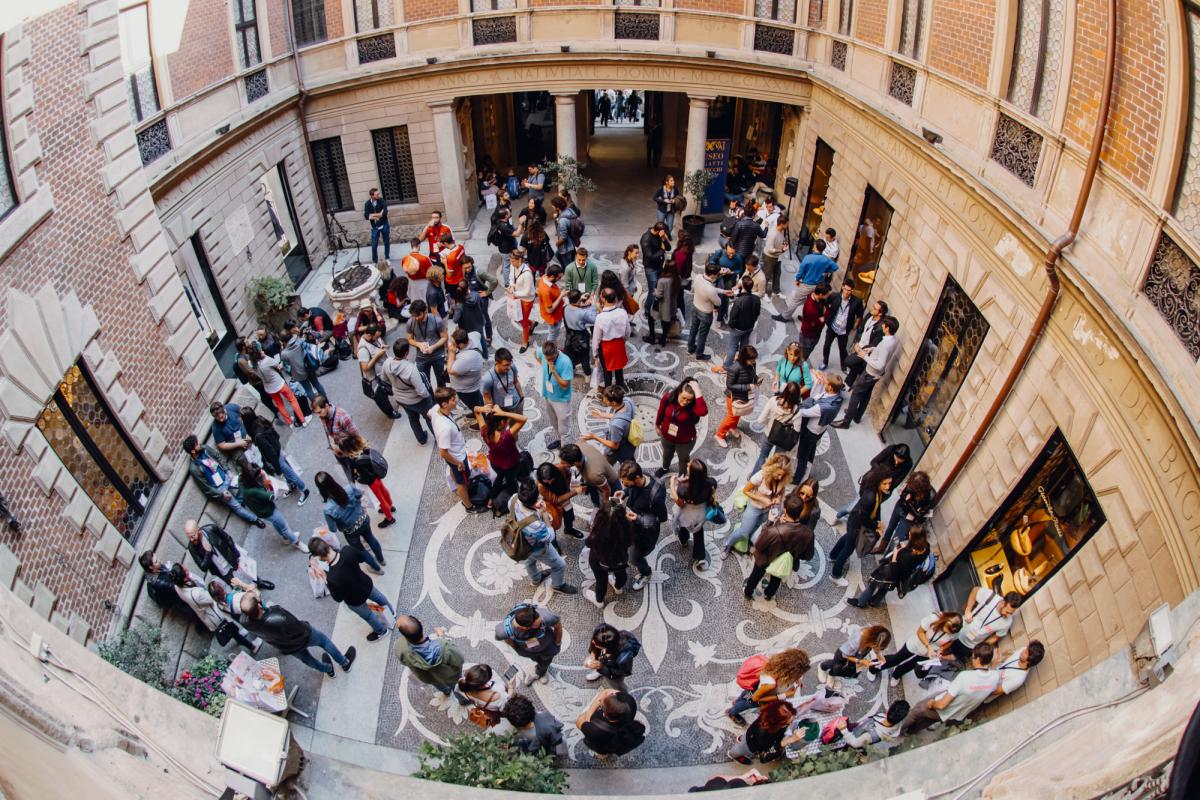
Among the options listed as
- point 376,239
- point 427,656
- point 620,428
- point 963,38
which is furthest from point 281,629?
point 963,38

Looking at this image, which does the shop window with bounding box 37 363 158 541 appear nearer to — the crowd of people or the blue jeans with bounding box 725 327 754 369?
the crowd of people

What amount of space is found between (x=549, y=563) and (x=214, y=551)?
3599 millimetres

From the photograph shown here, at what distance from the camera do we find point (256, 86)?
43.1ft

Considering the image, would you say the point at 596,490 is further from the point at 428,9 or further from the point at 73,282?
the point at 428,9

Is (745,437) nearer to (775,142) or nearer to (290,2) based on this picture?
(775,142)

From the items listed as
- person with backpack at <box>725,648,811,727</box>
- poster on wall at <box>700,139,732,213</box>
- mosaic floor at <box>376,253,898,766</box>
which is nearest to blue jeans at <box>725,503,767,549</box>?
mosaic floor at <box>376,253,898,766</box>

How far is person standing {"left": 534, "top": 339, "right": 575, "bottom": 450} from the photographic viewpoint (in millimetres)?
8586

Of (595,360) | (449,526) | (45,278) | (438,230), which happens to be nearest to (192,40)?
(438,230)

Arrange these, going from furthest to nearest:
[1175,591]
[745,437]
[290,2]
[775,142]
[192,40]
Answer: [775,142] → [290,2] → [192,40] → [745,437] → [1175,591]

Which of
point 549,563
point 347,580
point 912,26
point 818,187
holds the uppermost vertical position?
point 818,187

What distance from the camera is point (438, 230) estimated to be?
12273mm

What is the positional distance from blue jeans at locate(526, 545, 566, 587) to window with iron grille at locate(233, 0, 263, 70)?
1103 cm

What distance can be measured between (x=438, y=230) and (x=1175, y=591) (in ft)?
36.5

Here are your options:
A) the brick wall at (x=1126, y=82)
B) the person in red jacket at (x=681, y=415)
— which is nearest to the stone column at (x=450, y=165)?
the person in red jacket at (x=681, y=415)
